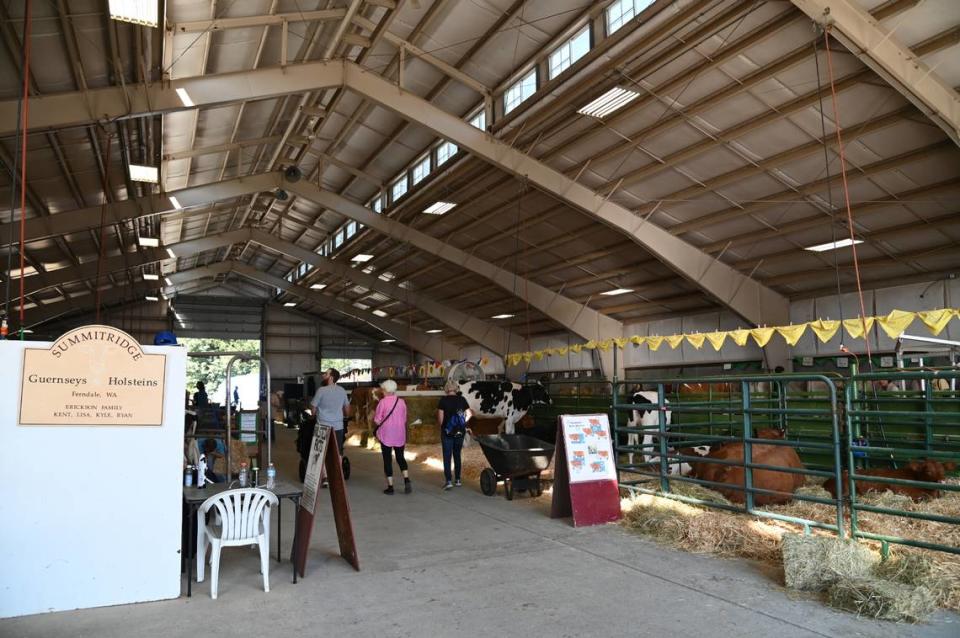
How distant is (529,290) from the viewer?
23062mm

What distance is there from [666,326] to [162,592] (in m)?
19.7

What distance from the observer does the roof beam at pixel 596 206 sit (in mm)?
13578

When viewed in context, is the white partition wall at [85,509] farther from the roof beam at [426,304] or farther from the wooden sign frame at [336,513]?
the roof beam at [426,304]

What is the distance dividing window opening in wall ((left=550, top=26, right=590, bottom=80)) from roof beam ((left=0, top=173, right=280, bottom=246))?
33.5 ft

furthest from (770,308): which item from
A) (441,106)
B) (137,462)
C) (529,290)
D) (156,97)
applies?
(137,462)

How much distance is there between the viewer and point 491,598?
188 inches

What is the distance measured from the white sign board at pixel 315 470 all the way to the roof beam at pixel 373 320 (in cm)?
2763

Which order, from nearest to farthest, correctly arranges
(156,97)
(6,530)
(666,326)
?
1. (6,530)
2. (156,97)
3. (666,326)

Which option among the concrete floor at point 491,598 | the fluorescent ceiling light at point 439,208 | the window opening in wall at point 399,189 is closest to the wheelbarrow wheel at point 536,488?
the concrete floor at point 491,598

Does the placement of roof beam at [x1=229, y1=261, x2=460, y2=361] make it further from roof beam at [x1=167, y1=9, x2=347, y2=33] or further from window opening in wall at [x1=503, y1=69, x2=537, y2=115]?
roof beam at [x1=167, y1=9, x2=347, y2=33]

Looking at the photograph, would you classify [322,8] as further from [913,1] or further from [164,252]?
[164,252]

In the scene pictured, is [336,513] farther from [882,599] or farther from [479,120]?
[479,120]

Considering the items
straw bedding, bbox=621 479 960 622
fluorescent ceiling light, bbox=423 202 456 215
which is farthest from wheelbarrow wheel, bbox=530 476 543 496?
fluorescent ceiling light, bbox=423 202 456 215

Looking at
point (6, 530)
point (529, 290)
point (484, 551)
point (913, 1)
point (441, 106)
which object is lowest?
point (484, 551)
